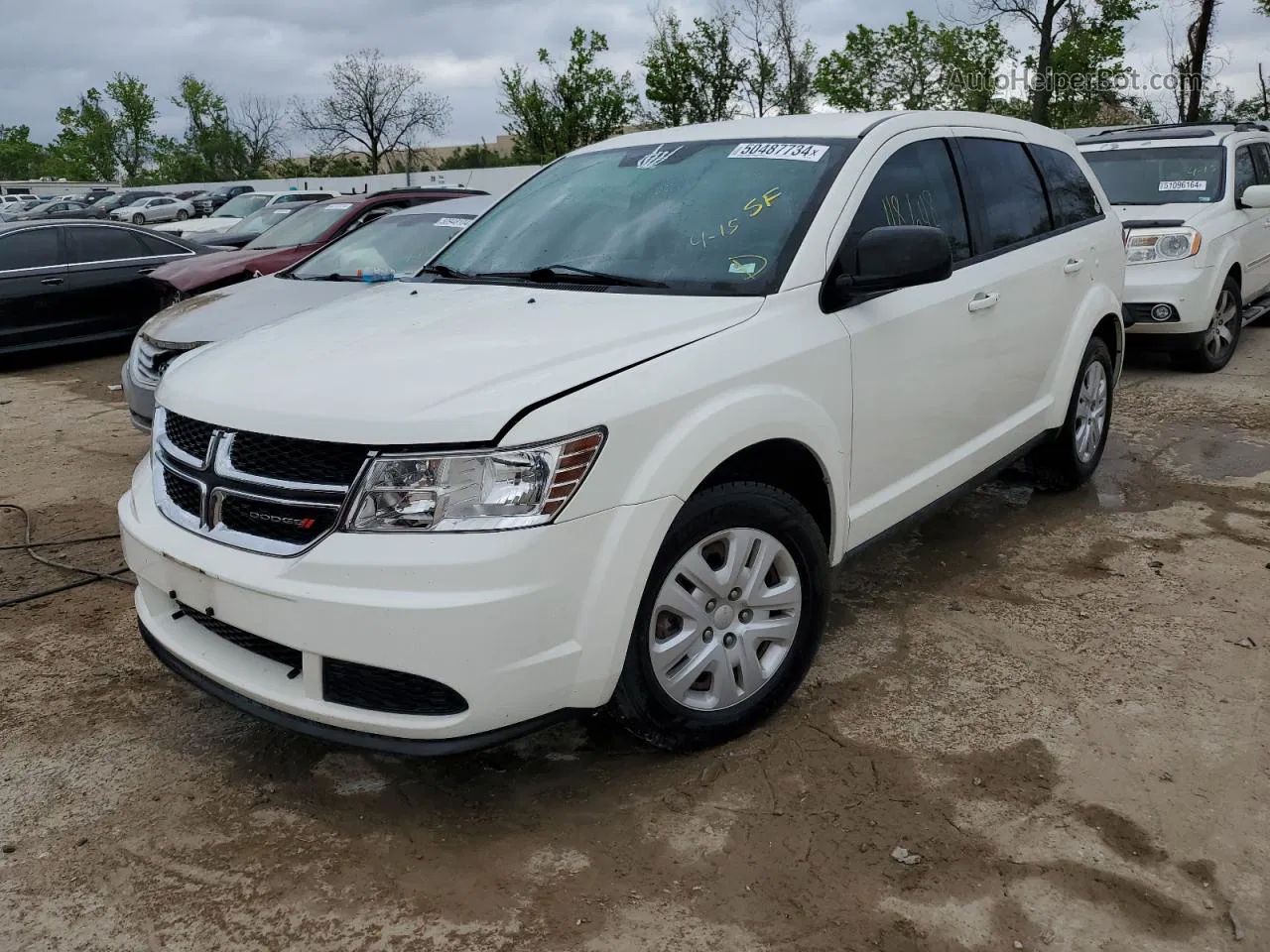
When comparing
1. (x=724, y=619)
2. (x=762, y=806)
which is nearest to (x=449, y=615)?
(x=724, y=619)

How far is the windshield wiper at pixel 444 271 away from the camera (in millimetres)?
3807

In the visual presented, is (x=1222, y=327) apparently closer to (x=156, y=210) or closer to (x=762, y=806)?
(x=762, y=806)

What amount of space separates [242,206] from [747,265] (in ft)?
68.0

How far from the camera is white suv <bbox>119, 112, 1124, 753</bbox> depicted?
240cm

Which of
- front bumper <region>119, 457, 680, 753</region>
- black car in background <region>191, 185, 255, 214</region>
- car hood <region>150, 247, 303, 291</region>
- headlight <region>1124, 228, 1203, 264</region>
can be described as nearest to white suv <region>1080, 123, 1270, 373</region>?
headlight <region>1124, 228, 1203, 264</region>

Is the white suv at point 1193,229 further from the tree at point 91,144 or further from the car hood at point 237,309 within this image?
the tree at point 91,144

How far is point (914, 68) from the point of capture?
118ft

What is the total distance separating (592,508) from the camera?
2.45 metres

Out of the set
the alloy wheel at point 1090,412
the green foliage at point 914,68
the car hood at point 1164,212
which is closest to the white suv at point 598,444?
the alloy wheel at point 1090,412

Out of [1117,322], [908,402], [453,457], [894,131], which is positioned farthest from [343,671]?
[1117,322]

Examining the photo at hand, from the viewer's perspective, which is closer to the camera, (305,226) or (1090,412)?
(1090,412)

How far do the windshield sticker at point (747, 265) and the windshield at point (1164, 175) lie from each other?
6630mm

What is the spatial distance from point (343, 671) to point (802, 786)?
126 centimetres

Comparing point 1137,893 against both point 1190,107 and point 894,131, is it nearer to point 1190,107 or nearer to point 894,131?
point 894,131
